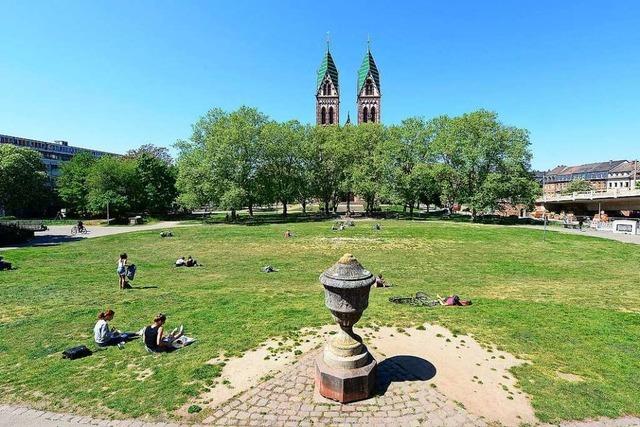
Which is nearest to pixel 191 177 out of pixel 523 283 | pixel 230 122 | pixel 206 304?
pixel 230 122

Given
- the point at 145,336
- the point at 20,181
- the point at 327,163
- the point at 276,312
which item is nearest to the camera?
the point at 145,336

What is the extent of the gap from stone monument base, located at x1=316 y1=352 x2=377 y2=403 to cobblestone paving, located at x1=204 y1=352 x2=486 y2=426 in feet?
0.46

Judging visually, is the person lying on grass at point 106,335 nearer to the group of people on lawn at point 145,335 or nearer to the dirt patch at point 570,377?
the group of people on lawn at point 145,335

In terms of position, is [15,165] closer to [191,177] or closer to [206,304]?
[191,177]

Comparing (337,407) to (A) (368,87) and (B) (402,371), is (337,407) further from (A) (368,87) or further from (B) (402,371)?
(A) (368,87)

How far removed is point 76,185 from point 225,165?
27916 mm

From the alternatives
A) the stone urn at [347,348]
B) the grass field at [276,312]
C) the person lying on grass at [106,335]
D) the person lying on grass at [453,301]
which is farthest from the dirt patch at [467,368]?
the person lying on grass at [106,335]

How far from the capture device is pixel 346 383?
7258 millimetres

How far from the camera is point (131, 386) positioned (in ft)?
25.8

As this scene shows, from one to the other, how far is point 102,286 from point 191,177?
33446mm

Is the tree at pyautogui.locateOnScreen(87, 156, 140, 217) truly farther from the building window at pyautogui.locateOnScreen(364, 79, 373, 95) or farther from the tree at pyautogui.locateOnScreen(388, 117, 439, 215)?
the building window at pyautogui.locateOnScreen(364, 79, 373, 95)

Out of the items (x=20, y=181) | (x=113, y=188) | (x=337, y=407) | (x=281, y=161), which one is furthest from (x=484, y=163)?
(x=20, y=181)

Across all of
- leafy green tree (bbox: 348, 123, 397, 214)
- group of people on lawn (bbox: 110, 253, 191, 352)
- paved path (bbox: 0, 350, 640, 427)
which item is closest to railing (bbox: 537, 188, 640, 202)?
leafy green tree (bbox: 348, 123, 397, 214)

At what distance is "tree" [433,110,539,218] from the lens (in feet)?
157
